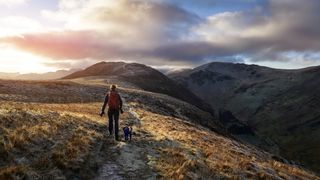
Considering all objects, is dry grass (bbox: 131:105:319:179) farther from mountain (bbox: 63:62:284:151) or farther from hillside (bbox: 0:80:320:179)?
mountain (bbox: 63:62:284:151)

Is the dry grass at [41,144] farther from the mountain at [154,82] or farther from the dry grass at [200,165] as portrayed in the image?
the mountain at [154,82]

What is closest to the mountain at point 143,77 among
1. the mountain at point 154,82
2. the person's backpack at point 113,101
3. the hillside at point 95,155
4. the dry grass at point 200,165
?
the mountain at point 154,82

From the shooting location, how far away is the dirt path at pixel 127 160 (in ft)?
66.5

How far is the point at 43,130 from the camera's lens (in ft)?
77.9

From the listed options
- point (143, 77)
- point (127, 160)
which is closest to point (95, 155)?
point (127, 160)

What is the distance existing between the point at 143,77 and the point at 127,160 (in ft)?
390

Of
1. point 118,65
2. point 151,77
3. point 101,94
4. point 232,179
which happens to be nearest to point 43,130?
point 232,179

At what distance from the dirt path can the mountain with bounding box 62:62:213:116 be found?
9062 centimetres

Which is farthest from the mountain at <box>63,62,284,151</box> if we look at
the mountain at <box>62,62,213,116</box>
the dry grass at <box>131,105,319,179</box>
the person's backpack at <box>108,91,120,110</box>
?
the dry grass at <box>131,105,319,179</box>

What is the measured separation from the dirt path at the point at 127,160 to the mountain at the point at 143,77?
90616mm

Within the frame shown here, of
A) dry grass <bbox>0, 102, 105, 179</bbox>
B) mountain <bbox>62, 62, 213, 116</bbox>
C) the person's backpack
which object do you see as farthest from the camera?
mountain <bbox>62, 62, 213, 116</bbox>

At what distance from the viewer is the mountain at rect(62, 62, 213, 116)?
12422 cm

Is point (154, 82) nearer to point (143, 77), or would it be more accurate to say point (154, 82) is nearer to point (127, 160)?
point (143, 77)

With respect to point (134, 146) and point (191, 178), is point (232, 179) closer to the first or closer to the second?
point (191, 178)
